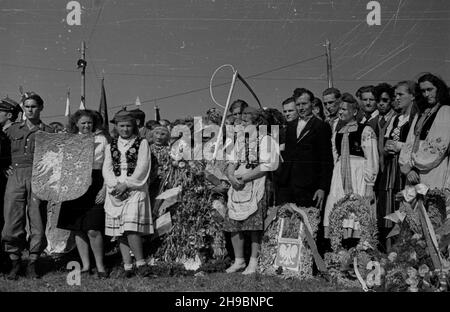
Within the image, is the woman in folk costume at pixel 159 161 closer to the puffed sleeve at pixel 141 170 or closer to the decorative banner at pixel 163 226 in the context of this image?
the decorative banner at pixel 163 226

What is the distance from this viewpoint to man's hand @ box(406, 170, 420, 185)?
16.7 feet

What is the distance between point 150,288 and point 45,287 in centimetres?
101

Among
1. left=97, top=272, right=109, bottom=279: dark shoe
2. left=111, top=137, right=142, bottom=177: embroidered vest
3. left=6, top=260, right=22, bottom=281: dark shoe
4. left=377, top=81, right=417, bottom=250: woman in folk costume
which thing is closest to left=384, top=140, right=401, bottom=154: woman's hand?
left=377, top=81, right=417, bottom=250: woman in folk costume

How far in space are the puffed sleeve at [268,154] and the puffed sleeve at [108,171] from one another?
1542mm

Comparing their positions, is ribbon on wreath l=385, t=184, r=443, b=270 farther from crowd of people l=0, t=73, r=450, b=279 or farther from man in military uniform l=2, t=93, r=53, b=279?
man in military uniform l=2, t=93, r=53, b=279

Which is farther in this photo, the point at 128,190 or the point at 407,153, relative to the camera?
the point at 128,190

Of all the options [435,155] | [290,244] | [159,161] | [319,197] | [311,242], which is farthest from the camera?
[159,161]

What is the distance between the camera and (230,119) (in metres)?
6.66

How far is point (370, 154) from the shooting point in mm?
5477

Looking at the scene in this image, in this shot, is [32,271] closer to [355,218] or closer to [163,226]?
[163,226]

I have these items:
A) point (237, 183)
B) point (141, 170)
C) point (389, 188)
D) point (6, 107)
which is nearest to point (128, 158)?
point (141, 170)

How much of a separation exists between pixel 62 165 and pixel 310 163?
259 cm

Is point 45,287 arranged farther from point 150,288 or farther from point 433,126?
point 433,126
